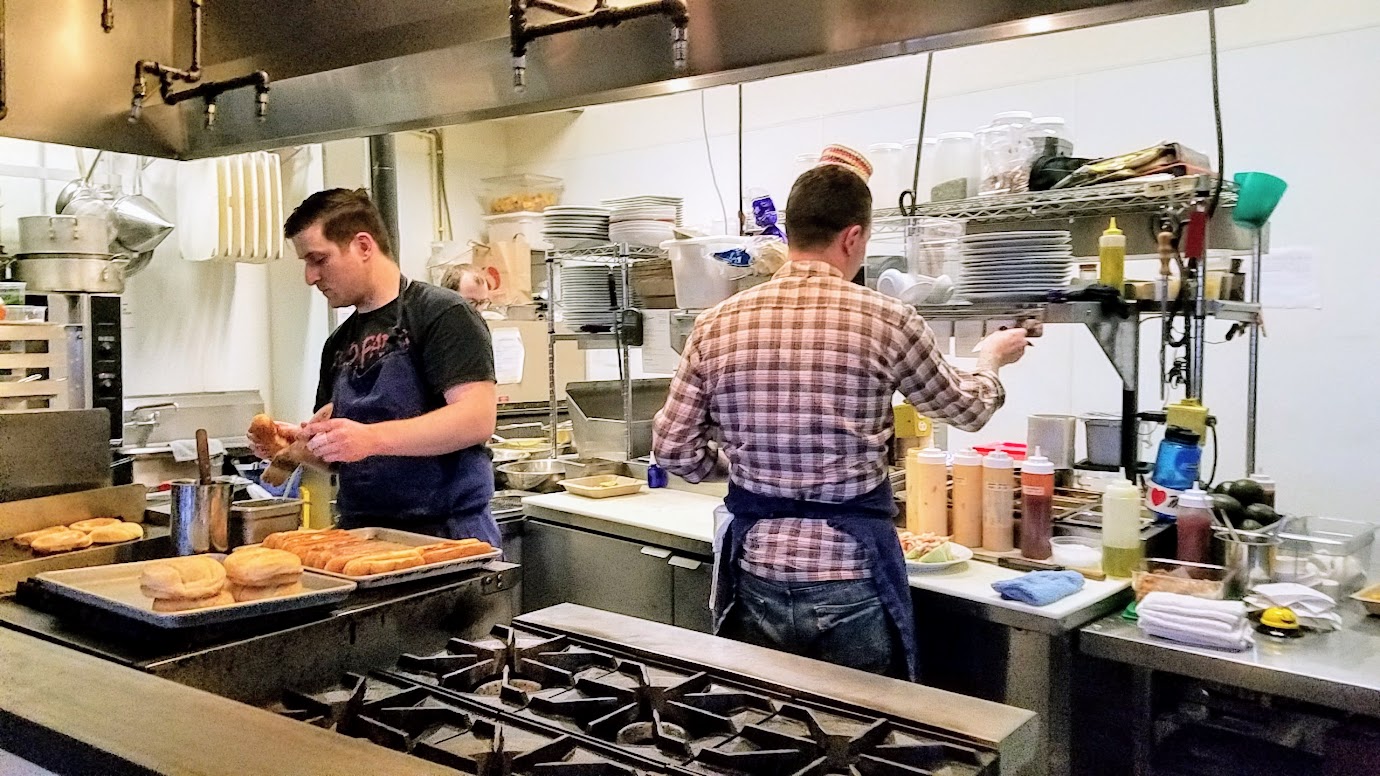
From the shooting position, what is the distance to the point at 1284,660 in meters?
2.00

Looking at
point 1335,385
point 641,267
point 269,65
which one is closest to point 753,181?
point 641,267

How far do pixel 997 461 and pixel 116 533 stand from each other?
2167 millimetres

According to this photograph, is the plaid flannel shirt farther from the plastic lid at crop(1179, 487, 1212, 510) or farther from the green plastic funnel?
the green plastic funnel

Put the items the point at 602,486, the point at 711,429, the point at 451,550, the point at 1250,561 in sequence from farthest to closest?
the point at 602,486 < the point at 711,429 < the point at 1250,561 < the point at 451,550

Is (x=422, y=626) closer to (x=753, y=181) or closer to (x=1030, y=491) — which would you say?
(x=1030, y=491)

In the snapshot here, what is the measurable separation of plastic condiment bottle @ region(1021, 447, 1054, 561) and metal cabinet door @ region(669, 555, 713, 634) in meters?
0.88

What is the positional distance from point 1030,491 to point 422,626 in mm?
1597

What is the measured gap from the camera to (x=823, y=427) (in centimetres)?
225

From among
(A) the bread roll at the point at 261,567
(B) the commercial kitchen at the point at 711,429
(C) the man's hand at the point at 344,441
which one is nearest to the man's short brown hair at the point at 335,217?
(B) the commercial kitchen at the point at 711,429

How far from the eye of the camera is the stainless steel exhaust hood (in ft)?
4.77

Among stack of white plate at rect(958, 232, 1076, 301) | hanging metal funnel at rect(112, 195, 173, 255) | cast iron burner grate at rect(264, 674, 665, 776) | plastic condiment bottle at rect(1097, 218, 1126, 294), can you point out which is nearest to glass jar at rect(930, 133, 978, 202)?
stack of white plate at rect(958, 232, 1076, 301)

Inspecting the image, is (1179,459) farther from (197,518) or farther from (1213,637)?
(197,518)

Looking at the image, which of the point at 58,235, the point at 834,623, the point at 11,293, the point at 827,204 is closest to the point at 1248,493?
the point at 834,623

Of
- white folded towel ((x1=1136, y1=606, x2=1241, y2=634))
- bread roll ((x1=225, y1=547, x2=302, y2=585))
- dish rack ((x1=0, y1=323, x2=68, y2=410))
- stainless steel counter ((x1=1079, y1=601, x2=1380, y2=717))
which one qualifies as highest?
dish rack ((x1=0, y1=323, x2=68, y2=410))
